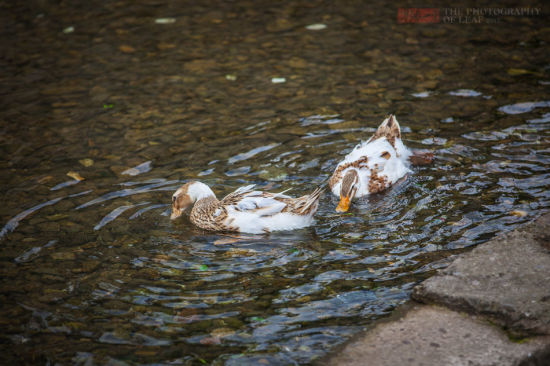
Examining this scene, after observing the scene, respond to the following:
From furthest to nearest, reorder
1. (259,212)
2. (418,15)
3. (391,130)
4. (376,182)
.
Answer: (418,15)
(391,130)
(376,182)
(259,212)

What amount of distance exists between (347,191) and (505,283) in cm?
242

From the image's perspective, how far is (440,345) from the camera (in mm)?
3994

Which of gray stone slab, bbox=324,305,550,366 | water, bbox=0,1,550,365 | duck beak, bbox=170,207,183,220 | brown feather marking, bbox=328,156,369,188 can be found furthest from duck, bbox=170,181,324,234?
gray stone slab, bbox=324,305,550,366

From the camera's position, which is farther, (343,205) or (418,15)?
(418,15)

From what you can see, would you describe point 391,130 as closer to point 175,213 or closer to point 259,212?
point 259,212

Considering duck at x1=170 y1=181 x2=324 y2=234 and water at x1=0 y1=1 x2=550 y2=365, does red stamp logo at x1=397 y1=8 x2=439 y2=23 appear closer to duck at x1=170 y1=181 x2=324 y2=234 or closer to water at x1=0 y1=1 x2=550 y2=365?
water at x1=0 y1=1 x2=550 y2=365

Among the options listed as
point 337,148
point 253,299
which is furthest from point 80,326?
point 337,148

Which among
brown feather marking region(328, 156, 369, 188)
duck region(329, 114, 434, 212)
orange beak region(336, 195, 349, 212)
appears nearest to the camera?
orange beak region(336, 195, 349, 212)

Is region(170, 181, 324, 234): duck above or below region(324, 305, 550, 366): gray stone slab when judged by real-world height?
above

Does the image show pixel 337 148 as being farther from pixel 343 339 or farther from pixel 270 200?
pixel 343 339

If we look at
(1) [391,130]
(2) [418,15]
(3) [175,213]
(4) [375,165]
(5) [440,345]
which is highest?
(2) [418,15]

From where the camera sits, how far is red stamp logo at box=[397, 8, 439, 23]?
36.7ft

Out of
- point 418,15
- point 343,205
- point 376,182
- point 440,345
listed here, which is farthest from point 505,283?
point 418,15

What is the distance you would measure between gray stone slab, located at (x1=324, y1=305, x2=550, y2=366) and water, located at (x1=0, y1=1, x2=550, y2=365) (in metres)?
0.33
